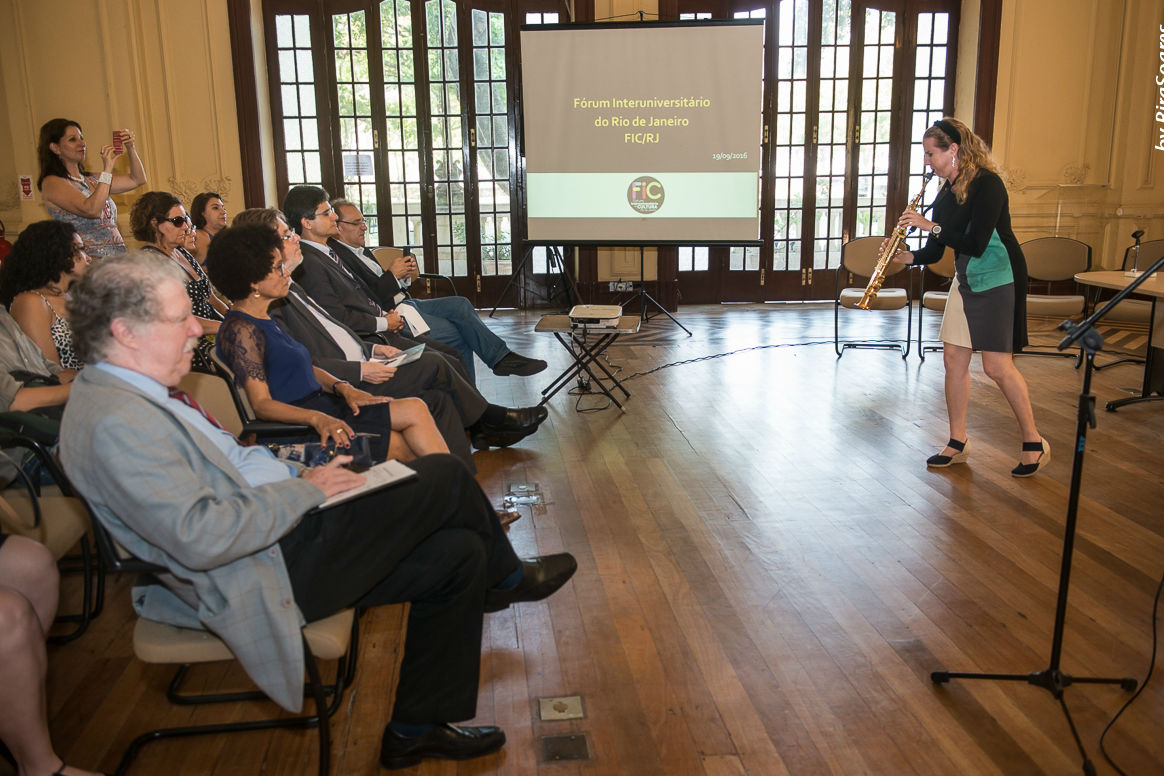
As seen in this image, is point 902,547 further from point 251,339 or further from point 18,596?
point 18,596

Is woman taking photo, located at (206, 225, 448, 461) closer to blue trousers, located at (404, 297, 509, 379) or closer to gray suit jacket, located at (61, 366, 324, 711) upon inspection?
gray suit jacket, located at (61, 366, 324, 711)

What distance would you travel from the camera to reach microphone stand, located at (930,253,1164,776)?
77.3 inches

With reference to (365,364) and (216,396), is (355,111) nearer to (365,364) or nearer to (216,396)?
(365,364)

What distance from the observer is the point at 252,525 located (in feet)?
5.70

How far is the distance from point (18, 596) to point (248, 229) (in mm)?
1366

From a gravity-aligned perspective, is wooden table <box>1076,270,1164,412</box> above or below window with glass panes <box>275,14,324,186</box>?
below

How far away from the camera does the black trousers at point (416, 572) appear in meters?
1.89

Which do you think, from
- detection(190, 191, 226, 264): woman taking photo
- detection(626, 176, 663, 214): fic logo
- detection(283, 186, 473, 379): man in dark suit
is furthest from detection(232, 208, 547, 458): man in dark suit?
detection(626, 176, 663, 214): fic logo

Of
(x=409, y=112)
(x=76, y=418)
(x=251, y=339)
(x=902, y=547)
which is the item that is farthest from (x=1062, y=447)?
(x=409, y=112)

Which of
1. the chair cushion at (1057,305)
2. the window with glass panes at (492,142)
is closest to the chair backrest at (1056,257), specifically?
the chair cushion at (1057,305)

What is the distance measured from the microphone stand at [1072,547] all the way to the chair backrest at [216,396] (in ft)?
6.84

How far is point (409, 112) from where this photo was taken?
28.8 feet

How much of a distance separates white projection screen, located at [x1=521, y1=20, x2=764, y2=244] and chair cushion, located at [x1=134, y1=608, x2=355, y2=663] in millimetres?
6177

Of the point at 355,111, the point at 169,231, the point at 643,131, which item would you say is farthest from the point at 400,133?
the point at 169,231
